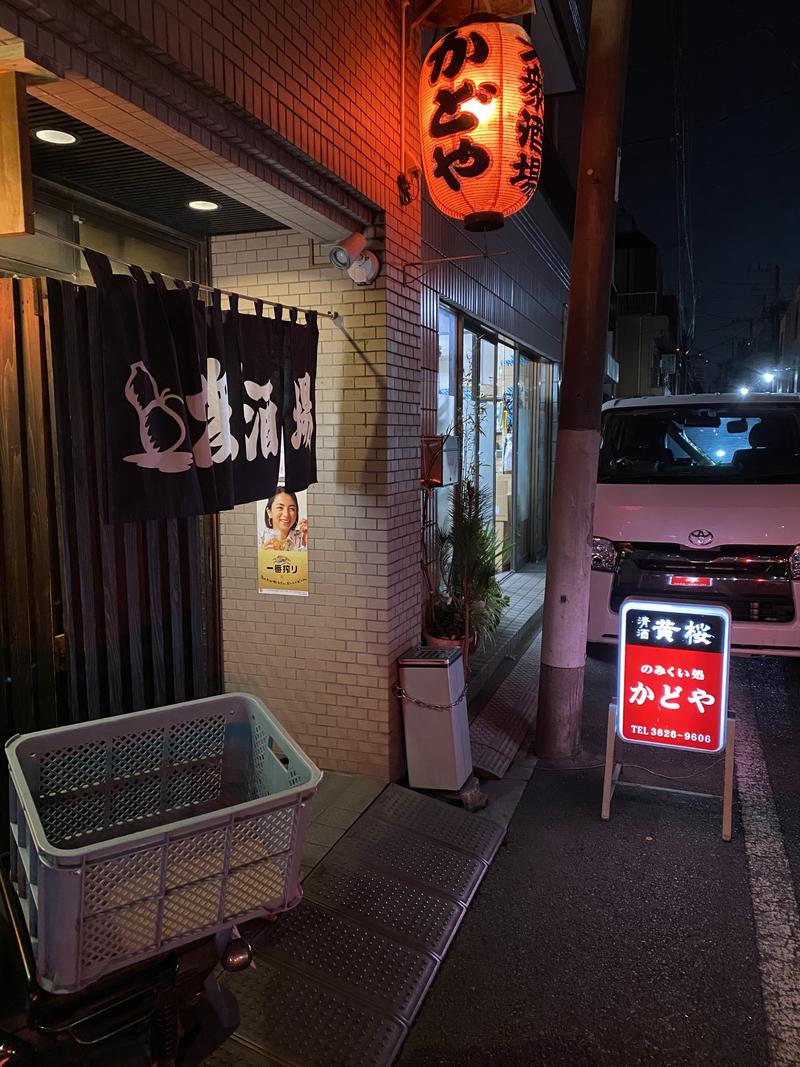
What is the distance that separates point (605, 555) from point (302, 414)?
4030 millimetres

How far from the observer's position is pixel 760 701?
755cm

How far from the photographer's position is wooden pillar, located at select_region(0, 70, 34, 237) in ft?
8.66

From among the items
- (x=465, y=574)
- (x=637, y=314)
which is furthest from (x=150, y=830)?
(x=637, y=314)

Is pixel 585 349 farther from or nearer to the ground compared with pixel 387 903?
farther from the ground

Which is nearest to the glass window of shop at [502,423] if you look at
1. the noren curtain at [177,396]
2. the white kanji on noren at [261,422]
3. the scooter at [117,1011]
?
the white kanji on noren at [261,422]

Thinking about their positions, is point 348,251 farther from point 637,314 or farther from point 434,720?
point 637,314

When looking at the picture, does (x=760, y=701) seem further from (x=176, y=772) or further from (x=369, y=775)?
(x=176, y=772)

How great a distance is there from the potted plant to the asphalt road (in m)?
1.53

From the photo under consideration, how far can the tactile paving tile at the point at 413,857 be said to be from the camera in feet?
14.5

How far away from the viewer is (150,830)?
2.09 meters

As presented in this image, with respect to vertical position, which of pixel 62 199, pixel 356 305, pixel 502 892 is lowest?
pixel 502 892

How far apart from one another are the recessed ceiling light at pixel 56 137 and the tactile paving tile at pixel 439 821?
4.32 metres

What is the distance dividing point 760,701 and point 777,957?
4144 millimetres

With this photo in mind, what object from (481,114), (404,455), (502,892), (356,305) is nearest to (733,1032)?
(502,892)
